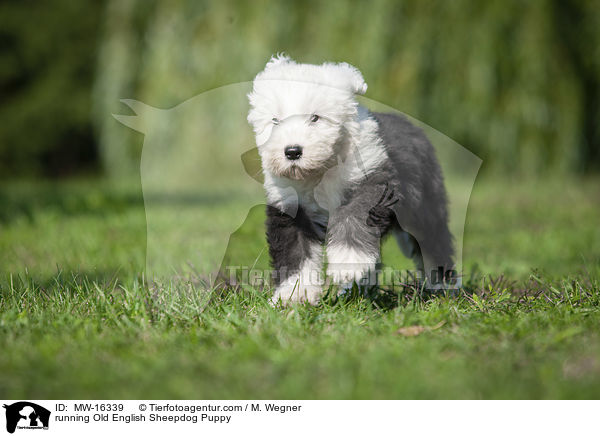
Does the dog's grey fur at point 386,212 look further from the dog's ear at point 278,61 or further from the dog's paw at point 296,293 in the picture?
the dog's ear at point 278,61

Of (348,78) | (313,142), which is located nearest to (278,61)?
(348,78)

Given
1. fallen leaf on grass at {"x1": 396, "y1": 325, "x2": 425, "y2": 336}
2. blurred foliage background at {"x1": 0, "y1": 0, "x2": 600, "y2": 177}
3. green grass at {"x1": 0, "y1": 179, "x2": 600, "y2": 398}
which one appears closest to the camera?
green grass at {"x1": 0, "y1": 179, "x2": 600, "y2": 398}

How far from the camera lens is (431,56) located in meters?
9.17

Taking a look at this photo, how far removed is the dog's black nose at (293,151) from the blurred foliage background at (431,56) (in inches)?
211

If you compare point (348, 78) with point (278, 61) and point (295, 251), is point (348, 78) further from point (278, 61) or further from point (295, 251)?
point (295, 251)

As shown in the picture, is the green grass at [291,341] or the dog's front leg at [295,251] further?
the dog's front leg at [295,251]

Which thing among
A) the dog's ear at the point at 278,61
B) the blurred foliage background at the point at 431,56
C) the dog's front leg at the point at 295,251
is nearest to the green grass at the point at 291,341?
the dog's front leg at the point at 295,251

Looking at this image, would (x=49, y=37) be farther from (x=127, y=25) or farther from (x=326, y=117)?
(x=326, y=117)
